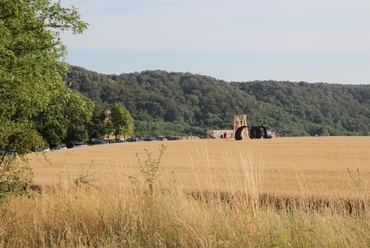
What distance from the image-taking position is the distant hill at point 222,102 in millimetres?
80250

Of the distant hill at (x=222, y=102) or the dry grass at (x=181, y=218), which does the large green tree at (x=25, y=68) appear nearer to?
the dry grass at (x=181, y=218)

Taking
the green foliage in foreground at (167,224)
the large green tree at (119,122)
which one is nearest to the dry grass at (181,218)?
the green foliage in foreground at (167,224)

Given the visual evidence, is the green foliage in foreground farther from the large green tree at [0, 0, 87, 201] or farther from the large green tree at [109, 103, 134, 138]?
the large green tree at [109, 103, 134, 138]

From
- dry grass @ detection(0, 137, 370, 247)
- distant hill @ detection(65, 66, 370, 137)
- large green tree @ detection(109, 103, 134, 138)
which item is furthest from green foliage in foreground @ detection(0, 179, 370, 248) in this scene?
large green tree @ detection(109, 103, 134, 138)

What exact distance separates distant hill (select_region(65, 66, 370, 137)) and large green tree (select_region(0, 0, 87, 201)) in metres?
57.0

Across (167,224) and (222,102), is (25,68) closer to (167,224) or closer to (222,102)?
(167,224)

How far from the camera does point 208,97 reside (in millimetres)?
107625

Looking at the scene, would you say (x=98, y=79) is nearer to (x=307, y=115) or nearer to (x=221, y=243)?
(x=307, y=115)

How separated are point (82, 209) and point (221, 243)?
3103 mm

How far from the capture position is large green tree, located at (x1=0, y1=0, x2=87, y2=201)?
8898mm

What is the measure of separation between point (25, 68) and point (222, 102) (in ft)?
305

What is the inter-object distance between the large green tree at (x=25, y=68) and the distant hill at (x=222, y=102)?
187 ft

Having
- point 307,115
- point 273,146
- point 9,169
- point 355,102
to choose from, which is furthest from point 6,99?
point 307,115

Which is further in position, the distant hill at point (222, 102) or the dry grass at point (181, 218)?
the distant hill at point (222, 102)
